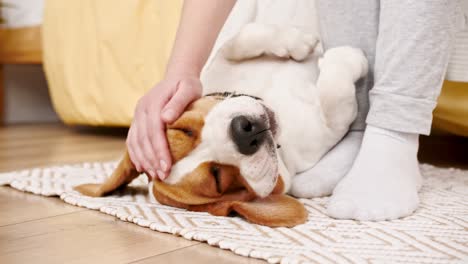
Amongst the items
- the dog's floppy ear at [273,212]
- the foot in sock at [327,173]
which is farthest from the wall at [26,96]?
the dog's floppy ear at [273,212]

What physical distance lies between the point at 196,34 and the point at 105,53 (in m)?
1.35

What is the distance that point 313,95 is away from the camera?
1.16m

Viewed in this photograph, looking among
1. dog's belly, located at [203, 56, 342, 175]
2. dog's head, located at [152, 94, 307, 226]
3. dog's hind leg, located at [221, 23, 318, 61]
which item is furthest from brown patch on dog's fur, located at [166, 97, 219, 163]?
dog's hind leg, located at [221, 23, 318, 61]

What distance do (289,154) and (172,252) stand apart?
1.43 feet

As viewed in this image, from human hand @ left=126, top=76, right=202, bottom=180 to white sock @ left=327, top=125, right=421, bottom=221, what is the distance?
0.30m

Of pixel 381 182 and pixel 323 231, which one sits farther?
pixel 381 182

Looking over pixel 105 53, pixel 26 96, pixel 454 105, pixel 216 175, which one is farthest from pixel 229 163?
pixel 26 96

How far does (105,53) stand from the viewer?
235 cm

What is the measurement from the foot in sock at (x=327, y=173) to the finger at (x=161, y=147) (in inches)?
12.2

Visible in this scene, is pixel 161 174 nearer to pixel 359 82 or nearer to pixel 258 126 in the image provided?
pixel 258 126

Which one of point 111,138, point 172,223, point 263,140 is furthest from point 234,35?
point 111,138

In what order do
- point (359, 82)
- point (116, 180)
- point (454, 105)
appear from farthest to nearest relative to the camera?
point (454, 105)
point (359, 82)
point (116, 180)

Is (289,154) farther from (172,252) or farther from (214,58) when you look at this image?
(172,252)

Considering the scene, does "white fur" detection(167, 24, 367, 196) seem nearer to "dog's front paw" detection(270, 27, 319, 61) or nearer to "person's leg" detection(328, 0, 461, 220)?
"dog's front paw" detection(270, 27, 319, 61)
